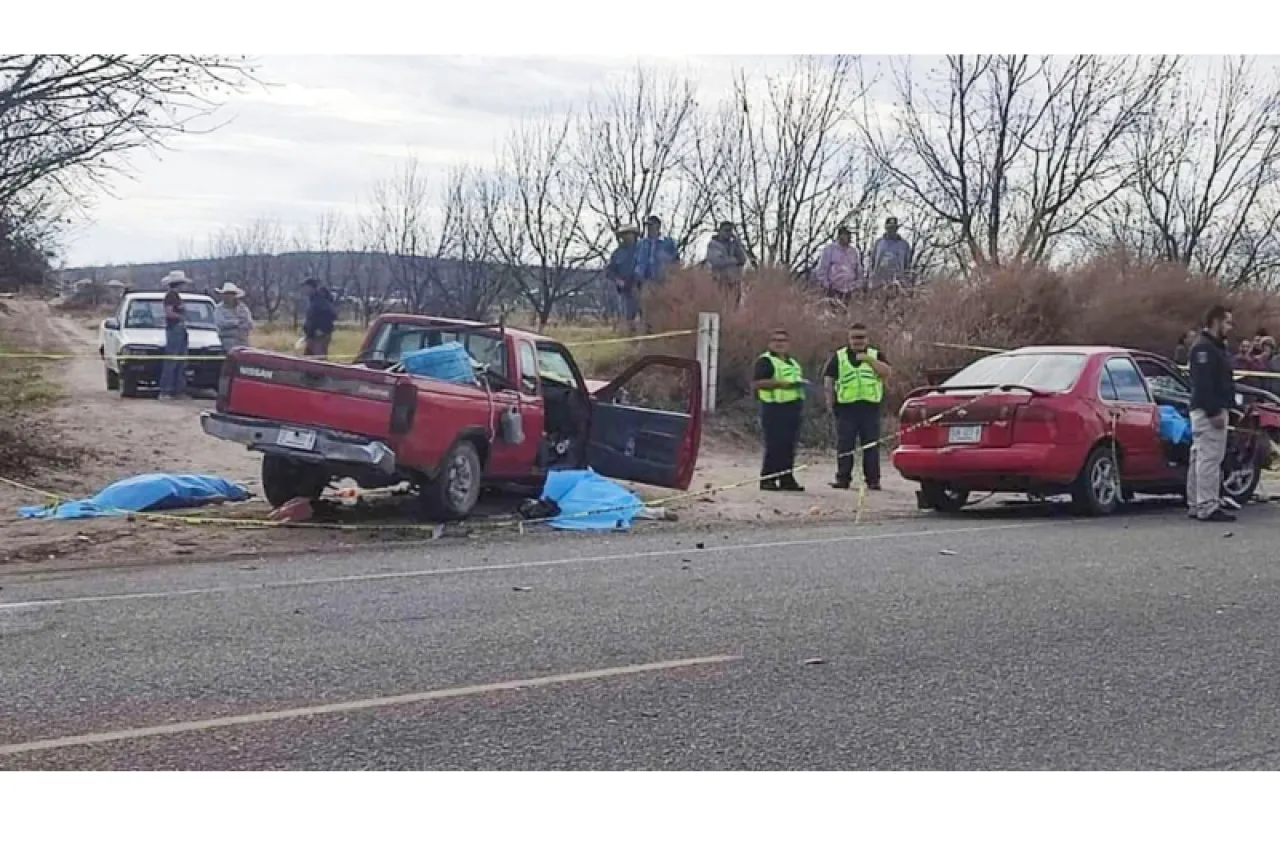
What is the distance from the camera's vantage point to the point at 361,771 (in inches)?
204

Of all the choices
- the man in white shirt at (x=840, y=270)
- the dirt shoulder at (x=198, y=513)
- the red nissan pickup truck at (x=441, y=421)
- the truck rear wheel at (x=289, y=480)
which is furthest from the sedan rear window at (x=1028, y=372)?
the man in white shirt at (x=840, y=270)

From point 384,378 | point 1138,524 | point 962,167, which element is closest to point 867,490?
point 1138,524

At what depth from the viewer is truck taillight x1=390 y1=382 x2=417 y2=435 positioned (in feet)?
38.6

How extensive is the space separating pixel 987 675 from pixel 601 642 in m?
1.84

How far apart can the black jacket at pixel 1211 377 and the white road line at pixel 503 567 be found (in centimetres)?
172

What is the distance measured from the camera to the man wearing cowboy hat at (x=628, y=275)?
23.1 metres

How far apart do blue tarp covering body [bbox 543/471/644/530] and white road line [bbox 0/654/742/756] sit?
5.88 meters

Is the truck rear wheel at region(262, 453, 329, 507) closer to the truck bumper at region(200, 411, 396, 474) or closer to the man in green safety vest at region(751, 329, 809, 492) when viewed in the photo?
the truck bumper at region(200, 411, 396, 474)

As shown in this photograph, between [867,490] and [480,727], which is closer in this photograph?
[480,727]

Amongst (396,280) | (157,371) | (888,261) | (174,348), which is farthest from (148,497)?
(396,280)

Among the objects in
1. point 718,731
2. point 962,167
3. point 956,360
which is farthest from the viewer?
point 962,167

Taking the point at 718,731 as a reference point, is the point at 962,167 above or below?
above

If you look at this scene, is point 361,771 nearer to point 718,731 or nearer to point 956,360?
point 718,731

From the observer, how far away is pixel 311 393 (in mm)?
11844
